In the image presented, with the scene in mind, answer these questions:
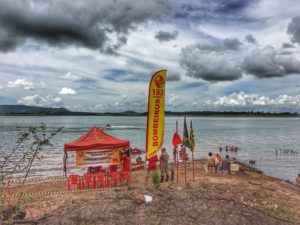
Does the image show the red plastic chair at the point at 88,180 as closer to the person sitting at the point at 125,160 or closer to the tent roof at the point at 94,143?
the tent roof at the point at 94,143

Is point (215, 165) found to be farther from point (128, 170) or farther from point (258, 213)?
point (258, 213)

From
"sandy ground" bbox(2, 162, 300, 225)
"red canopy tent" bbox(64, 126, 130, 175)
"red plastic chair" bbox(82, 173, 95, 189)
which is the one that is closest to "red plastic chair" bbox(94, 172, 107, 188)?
"red plastic chair" bbox(82, 173, 95, 189)

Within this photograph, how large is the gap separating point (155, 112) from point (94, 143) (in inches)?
181

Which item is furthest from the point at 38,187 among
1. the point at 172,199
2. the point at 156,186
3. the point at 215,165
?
the point at 215,165

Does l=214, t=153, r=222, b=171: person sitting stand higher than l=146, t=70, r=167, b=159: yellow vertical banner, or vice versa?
l=146, t=70, r=167, b=159: yellow vertical banner

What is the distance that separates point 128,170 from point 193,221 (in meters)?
9.05

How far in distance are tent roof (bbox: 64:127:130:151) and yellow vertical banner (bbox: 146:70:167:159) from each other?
3577 millimetres

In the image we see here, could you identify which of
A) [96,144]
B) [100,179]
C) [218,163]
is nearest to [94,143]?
[96,144]

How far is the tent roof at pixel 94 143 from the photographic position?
1552 cm

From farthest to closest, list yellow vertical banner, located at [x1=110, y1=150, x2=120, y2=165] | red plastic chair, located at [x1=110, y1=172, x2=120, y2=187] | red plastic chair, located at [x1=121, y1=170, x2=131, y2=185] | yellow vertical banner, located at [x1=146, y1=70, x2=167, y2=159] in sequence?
yellow vertical banner, located at [x1=110, y1=150, x2=120, y2=165]
red plastic chair, located at [x1=121, y1=170, x2=131, y2=185]
red plastic chair, located at [x1=110, y1=172, x2=120, y2=187]
yellow vertical banner, located at [x1=146, y1=70, x2=167, y2=159]

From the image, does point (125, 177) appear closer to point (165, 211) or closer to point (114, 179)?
point (114, 179)

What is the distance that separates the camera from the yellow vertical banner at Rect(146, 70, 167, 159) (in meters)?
12.8

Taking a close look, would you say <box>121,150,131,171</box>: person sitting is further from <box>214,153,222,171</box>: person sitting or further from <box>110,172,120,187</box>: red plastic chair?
<box>214,153,222,171</box>: person sitting

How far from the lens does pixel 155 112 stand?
13.0m
